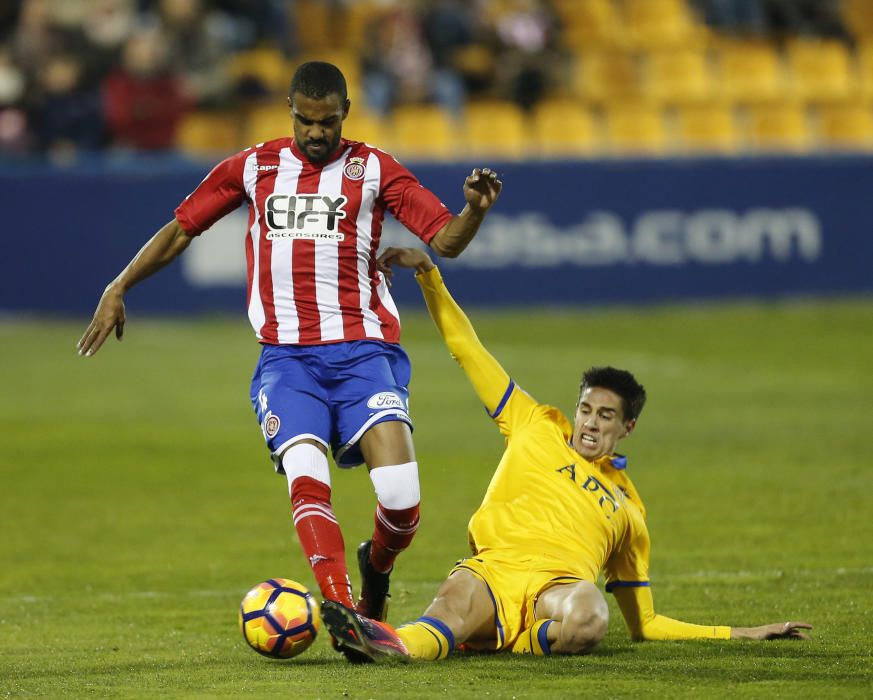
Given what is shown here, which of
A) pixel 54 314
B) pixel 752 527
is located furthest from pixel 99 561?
pixel 54 314

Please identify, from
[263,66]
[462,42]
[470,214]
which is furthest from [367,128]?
[470,214]

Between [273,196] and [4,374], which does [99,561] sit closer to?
[273,196]

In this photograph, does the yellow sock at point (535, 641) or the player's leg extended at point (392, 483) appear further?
the player's leg extended at point (392, 483)

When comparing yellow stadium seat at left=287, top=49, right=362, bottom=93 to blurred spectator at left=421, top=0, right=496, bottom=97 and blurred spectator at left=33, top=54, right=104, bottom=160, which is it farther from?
blurred spectator at left=33, top=54, right=104, bottom=160

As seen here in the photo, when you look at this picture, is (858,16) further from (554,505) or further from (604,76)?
(554,505)

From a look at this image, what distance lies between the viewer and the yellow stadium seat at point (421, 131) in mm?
20808

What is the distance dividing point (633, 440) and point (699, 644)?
6.35m

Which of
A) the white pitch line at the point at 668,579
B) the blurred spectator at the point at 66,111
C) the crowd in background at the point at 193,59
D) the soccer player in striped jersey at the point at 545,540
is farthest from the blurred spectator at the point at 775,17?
the soccer player in striped jersey at the point at 545,540

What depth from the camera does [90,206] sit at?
19.0 meters

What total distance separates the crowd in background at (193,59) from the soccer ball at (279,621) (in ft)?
45.3

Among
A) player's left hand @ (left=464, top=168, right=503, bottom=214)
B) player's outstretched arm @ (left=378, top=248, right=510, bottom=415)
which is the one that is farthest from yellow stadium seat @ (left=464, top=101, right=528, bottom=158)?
player's left hand @ (left=464, top=168, right=503, bottom=214)

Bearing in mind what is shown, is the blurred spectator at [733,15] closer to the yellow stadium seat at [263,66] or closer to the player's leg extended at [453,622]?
the yellow stadium seat at [263,66]

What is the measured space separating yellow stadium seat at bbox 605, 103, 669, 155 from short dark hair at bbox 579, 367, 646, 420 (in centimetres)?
1567

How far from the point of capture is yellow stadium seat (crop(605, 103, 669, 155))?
2189cm
